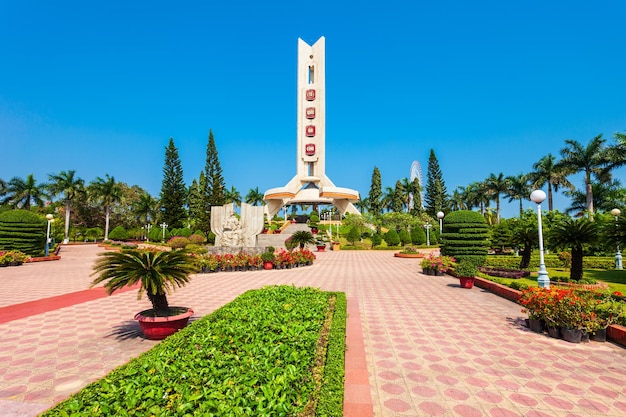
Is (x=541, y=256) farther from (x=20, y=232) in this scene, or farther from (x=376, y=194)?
(x=376, y=194)

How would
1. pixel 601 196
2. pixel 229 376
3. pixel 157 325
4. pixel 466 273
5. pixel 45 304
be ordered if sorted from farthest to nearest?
pixel 601 196 → pixel 466 273 → pixel 45 304 → pixel 157 325 → pixel 229 376

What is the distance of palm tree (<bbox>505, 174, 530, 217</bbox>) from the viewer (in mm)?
49438

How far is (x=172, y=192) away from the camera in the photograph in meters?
47.8

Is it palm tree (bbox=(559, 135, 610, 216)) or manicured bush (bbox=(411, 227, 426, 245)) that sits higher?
palm tree (bbox=(559, 135, 610, 216))

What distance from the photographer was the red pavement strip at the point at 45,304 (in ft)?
26.5

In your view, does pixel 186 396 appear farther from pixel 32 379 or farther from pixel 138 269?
pixel 138 269

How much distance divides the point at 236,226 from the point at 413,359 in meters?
18.6

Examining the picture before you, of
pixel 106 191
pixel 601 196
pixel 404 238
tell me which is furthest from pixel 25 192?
pixel 601 196

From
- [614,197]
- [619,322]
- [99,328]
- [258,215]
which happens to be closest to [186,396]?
[99,328]

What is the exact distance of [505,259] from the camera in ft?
67.9

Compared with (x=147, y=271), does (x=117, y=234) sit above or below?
above

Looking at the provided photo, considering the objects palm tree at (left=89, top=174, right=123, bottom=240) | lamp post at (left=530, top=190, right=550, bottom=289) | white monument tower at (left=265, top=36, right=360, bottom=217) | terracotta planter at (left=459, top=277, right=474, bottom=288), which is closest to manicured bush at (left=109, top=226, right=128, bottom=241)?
palm tree at (left=89, top=174, right=123, bottom=240)

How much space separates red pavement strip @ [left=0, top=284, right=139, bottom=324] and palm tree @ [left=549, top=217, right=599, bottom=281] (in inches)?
610

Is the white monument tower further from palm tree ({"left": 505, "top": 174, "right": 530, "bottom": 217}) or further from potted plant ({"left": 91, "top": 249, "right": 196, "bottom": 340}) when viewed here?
potted plant ({"left": 91, "top": 249, "right": 196, "bottom": 340})
